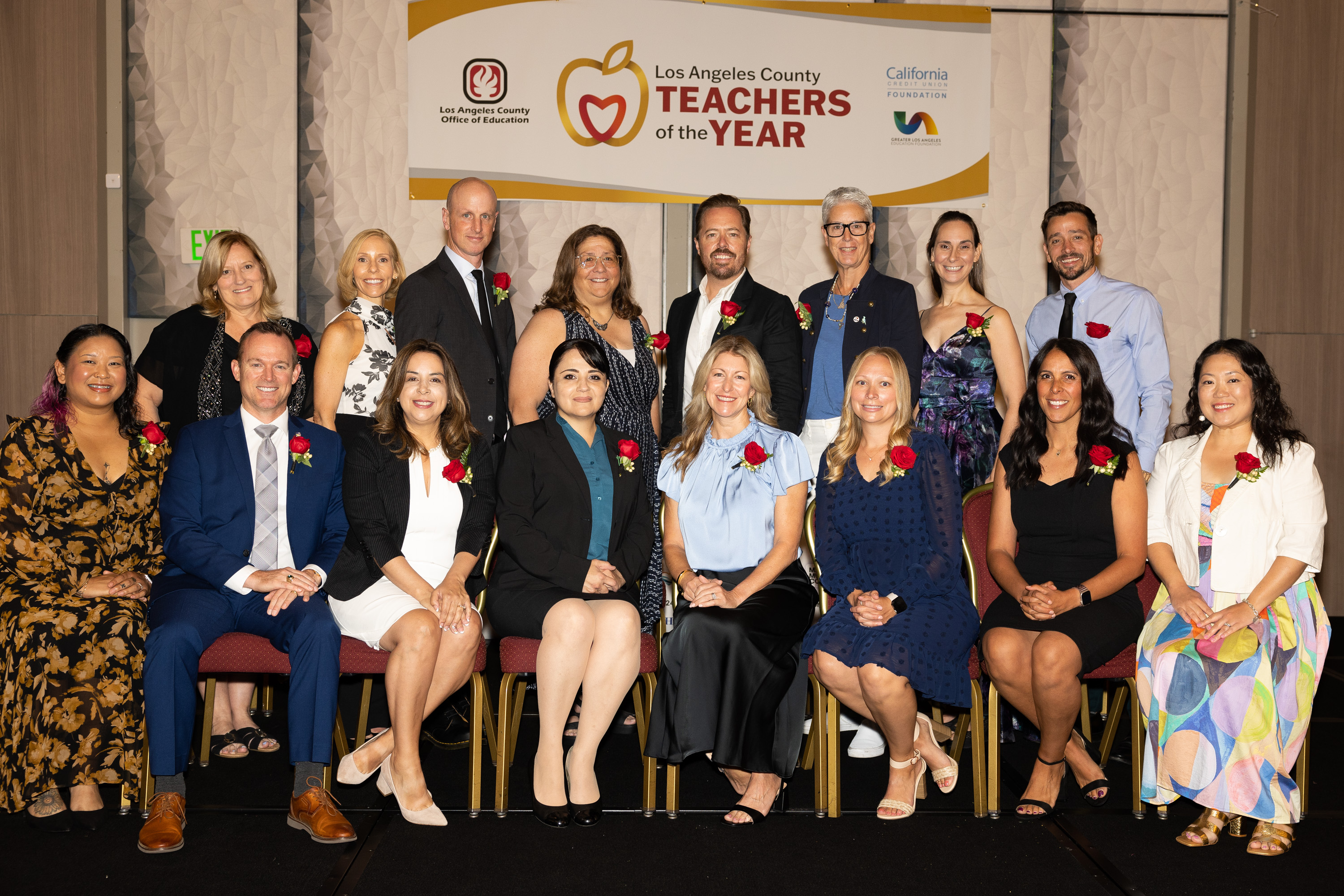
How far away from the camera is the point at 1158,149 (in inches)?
213

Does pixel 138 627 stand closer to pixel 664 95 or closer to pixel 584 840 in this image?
pixel 584 840

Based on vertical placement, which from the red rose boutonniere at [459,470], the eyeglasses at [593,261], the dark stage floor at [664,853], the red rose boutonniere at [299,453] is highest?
the eyeglasses at [593,261]

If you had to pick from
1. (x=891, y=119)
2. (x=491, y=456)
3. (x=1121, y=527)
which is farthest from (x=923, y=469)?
(x=891, y=119)

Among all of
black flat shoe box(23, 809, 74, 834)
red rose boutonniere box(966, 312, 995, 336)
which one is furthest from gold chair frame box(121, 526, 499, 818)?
red rose boutonniere box(966, 312, 995, 336)

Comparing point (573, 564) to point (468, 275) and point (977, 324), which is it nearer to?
point (468, 275)

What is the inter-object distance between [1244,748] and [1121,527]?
2.38 ft

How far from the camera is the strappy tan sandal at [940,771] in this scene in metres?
3.08

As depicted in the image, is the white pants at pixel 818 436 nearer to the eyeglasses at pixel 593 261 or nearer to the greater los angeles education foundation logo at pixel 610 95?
the eyeglasses at pixel 593 261

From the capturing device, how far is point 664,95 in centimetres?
526

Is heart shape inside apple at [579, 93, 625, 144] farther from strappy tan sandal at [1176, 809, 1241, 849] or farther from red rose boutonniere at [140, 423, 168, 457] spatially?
strappy tan sandal at [1176, 809, 1241, 849]

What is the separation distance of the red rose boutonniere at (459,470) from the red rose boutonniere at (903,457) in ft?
4.54

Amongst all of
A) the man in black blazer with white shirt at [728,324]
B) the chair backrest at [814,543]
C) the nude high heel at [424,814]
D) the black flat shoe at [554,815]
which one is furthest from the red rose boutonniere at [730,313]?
the nude high heel at [424,814]

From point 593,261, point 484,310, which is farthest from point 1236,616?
point 484,310

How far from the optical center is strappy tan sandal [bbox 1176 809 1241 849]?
2789 millimetres
